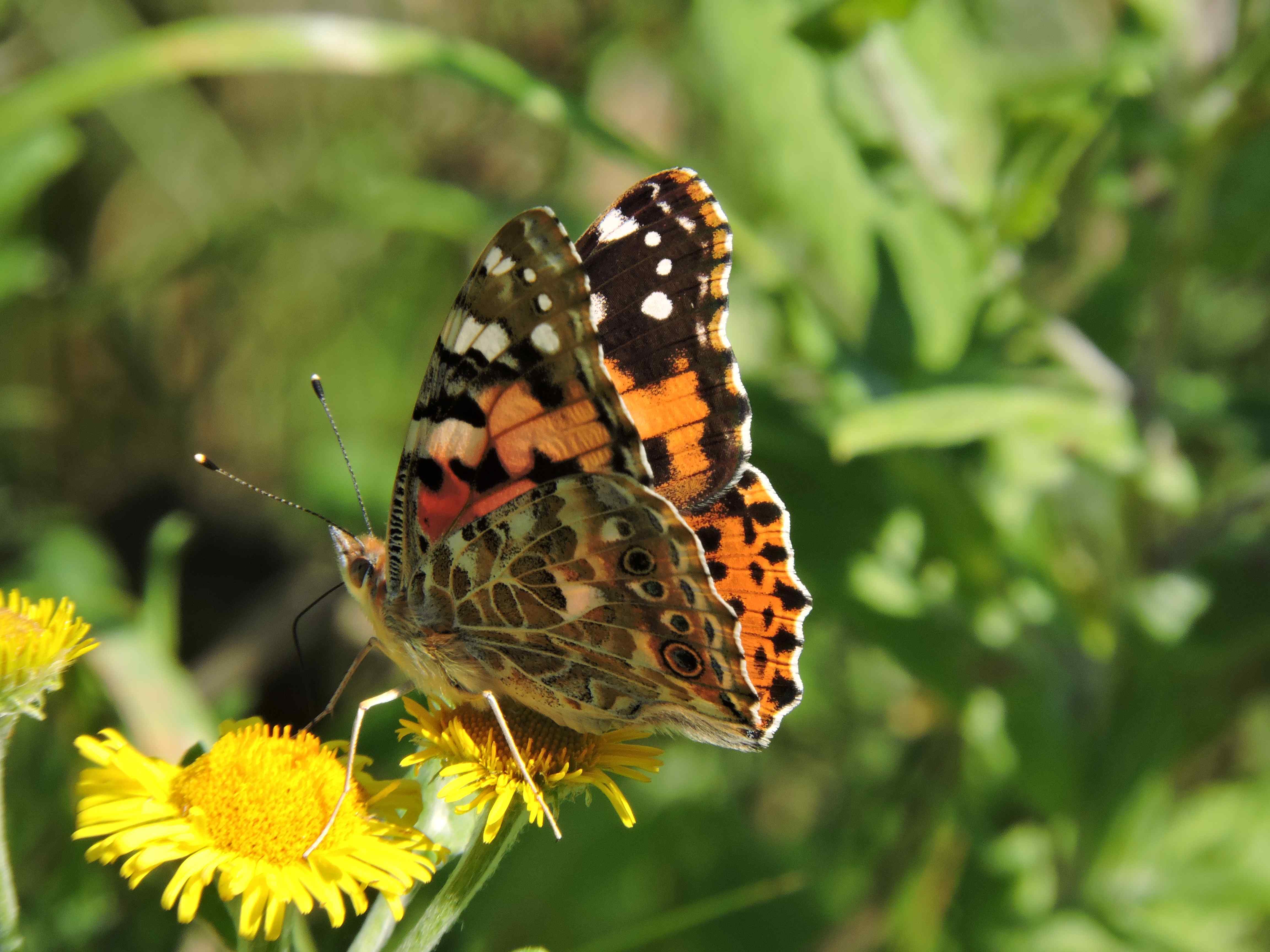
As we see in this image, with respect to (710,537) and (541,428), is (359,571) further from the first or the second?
(710,537)

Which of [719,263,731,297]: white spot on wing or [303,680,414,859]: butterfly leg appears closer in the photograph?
[303,680,414,859]: butterfly leg

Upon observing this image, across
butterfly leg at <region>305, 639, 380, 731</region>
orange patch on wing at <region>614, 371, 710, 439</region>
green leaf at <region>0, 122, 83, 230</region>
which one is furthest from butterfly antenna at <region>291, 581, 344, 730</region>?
green leaf at <region>0, 122, 83, 230</region>

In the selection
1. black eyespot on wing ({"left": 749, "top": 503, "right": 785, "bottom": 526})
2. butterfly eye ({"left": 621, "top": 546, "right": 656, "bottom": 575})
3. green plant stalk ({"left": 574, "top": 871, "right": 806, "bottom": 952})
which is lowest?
green plant stalk ({"left": 574, "top": 871, "right": 806, "bottom": 952})

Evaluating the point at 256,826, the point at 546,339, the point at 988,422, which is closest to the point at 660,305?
the point at 546,339

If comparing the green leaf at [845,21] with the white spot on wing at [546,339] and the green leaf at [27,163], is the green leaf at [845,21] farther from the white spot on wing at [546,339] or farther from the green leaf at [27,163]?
the green leaf at [27,163]

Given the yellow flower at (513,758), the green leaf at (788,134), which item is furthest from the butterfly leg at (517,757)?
the green leaf at (788,134)

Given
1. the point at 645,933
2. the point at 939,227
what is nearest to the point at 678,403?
the point at 645,933

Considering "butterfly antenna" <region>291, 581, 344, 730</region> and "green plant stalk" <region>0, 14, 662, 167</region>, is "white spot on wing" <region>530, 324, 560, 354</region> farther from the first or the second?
"green plant stalk" <region>0, 14, 662, 167</region>
